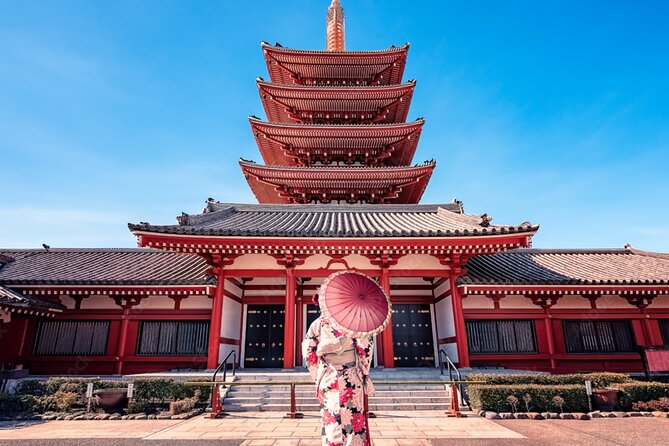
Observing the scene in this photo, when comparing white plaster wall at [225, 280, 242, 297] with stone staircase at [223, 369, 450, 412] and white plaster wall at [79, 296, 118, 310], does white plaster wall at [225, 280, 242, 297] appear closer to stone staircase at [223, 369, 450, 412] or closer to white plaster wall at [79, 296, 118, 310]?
stone staircase at [223, 369, 450, 412]

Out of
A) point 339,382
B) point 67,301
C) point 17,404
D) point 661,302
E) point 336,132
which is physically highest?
point 336,132

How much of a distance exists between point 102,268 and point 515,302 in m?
14.4

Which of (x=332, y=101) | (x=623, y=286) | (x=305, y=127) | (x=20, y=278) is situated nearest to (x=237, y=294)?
(x=20, y=278)

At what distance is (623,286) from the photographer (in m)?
10.7

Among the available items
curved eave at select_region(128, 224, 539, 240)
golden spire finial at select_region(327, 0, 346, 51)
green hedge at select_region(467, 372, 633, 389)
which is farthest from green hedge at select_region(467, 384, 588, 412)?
golden spire finial at select_region(327, 0, 346, 51)

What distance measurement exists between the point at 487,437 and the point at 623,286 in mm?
8538

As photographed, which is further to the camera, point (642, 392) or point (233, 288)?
point (233, 288)

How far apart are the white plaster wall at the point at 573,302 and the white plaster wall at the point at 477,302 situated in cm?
226

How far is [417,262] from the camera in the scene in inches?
435

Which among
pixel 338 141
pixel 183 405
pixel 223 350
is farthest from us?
pixel 338 141

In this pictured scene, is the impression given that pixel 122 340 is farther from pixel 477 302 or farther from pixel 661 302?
pixel 661 302

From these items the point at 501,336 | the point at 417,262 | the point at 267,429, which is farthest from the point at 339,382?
the point at 501,336

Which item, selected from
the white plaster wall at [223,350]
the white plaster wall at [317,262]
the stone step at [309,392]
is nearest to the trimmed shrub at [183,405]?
the stone step at [309,392]

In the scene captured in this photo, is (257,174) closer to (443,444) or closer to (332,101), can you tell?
(332,101)
